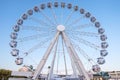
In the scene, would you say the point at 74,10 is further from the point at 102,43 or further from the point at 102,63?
the point at 102,63

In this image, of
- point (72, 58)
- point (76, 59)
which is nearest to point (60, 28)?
point (72, 58)

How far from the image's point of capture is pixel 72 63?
43.2 meters

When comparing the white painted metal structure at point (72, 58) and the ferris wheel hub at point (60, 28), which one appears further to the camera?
the ferris wheel hub at point (60, 28)

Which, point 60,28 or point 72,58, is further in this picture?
point 60,28

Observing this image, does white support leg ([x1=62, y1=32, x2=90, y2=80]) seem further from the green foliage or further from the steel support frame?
the green foliage

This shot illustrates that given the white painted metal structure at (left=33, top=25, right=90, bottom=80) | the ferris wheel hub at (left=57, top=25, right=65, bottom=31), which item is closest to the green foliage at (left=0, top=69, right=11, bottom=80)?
the white painted metal structure at (left=33, top=25, right=90, bottom=80)

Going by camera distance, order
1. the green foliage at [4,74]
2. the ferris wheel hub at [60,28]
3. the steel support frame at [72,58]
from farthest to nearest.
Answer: the green foliage at [4,74] → the ferris wheel hub at [60,28] → the steel support frame at [72,58]

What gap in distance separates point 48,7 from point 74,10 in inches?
Result: 222

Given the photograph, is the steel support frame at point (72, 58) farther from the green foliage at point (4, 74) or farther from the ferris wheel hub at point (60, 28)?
the green foliage at point (4, 74)

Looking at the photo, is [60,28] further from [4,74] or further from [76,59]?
[4,74]

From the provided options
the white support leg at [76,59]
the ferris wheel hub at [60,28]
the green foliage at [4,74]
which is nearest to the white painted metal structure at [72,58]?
the white support leg at [76,59]

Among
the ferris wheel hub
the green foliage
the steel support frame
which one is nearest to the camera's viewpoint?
the steel support frame

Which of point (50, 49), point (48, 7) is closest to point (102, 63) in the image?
point (50, 49)

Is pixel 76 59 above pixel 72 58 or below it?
below
